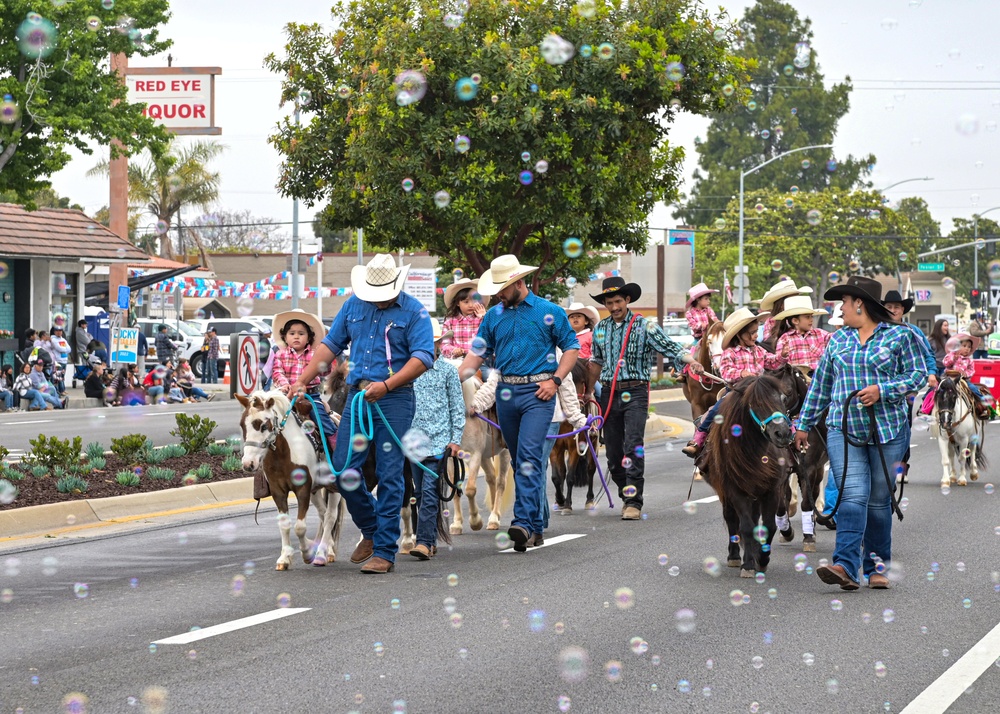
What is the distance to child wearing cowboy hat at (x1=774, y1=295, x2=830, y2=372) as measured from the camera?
11.9 m

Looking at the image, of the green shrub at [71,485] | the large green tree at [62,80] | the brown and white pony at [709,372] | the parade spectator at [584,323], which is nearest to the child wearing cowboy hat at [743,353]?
the brown and white pony at [709,372]

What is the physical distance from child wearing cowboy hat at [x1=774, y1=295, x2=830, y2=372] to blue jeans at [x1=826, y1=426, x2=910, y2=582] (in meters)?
A: 3.37

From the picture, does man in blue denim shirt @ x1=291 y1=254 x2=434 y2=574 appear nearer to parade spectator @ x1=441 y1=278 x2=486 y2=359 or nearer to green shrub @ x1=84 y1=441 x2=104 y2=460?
parade spectator @ x1=441 y1=278 x2=486 y2=359

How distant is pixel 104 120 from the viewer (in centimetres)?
2725

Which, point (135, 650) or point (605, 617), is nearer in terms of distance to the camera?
point (135, 650)

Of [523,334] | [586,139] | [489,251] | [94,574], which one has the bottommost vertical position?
[94,574]

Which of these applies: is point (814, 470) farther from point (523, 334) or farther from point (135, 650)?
point (135, 650)

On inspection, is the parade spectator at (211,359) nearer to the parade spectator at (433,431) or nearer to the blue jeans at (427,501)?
the parade spectator at (433,431)

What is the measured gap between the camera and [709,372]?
14570 mm

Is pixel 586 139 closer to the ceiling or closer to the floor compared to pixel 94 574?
closer to the ceiling

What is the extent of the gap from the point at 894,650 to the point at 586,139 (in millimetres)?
15907

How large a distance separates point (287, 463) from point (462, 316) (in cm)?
353

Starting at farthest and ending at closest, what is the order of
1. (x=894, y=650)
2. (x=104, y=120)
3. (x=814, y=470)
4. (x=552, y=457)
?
1. (x=104, y=120)
2. (x=552, y=457)
3. (x=814, y=470)
4. (x=894, y=650)

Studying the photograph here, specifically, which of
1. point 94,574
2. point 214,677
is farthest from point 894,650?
point 94,574
